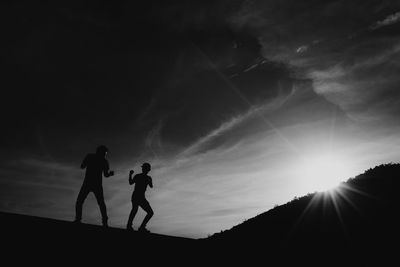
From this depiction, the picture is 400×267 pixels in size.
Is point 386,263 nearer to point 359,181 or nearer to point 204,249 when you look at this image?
point 204,249

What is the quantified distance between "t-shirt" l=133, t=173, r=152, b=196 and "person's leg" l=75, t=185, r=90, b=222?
214cm

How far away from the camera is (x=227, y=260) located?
9.98 m

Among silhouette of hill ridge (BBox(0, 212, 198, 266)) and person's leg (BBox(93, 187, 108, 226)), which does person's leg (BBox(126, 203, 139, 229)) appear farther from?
silhouette of hill ridge (BBox(0, 212, 198, 266))

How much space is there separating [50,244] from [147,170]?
485 centimetres

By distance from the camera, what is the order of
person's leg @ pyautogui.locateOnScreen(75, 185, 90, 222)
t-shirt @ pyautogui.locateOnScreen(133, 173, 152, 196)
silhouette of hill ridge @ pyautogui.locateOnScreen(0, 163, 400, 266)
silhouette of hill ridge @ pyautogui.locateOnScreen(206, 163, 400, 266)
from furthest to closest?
1. t-shirt @ pyautogui.locateOnScreen(133, 173, 152, 196)
2. silhouette of hill ridge @ pyautogui.locateOnScreen(206, 163, 400, 266)
3. person's leg @ pyautogui.locateOnScreen(75, 185, 90, 222)
4. silhouette of hill ridge @ pyautogui.locateOnScreen(0, 163, 400, 266)

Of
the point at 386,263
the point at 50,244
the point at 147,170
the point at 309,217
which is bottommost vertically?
the point at 386,263

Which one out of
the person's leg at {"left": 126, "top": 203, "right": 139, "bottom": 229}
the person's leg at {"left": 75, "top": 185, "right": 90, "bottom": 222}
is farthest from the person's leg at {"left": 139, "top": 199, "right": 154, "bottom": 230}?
the person's leg at {"left": 75, "top": 185, "right": 90, "bottom": 222}

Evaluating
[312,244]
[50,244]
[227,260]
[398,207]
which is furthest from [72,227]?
[398,207]

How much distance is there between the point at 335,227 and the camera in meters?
11.7

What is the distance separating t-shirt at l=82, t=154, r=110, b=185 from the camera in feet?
31.1

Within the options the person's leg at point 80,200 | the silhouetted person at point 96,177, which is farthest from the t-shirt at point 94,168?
the person's leg at point 80,200

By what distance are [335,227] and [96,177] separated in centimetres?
885

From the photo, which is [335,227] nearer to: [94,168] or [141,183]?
[141,183]

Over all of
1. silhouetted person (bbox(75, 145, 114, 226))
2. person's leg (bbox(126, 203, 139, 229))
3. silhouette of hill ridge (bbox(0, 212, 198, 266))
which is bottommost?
silhouette of hill ridge (bbox(0, 212, 198, 266))
